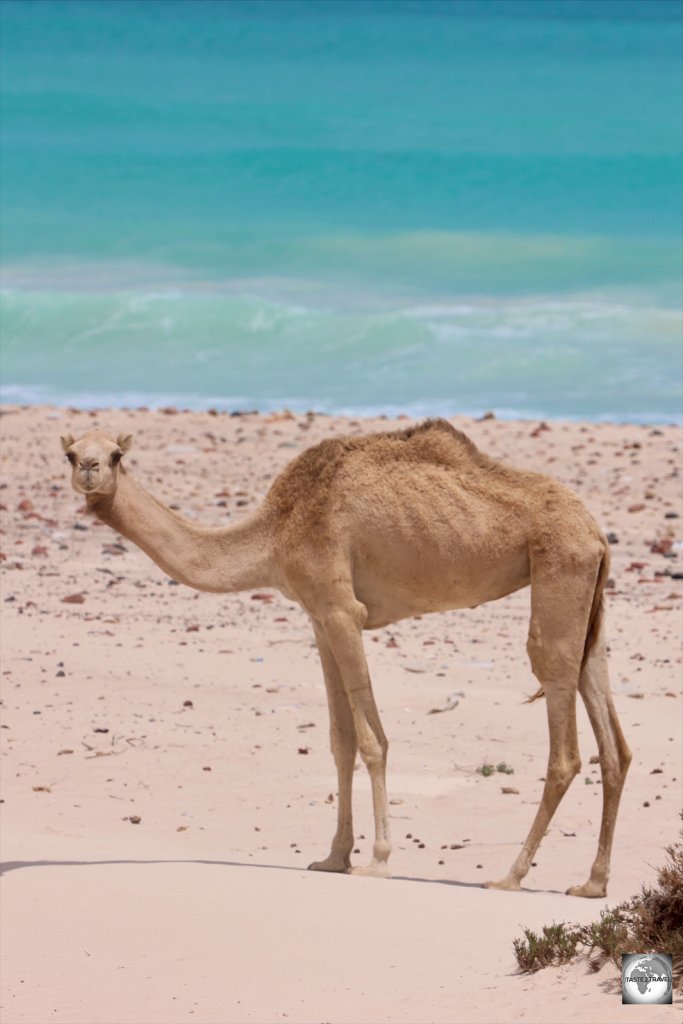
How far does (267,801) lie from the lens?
1344 cm

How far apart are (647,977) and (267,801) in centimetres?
697

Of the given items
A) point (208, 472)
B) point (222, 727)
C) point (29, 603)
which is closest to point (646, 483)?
point (208, 472)

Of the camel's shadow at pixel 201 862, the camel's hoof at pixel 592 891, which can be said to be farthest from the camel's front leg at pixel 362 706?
the camel's hoof at pixel 592 891

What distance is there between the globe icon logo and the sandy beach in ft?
0.31

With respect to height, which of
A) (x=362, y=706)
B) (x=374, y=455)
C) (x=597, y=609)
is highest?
(x=374, y=455)

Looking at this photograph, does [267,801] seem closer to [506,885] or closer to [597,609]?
[506,885]

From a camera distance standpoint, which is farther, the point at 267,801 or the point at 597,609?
the point at 267,801

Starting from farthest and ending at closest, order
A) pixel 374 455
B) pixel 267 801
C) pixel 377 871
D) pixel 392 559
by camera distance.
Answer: pixel 267 801 < pixel 374 455 < pixel 392 559 < pixel 377 871

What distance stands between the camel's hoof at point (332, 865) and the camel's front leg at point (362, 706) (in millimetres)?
158

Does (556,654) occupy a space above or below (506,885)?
above

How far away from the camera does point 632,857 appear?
11.9 meters

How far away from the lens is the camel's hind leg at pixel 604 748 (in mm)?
10617

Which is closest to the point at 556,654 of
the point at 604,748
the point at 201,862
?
the point at 604,748

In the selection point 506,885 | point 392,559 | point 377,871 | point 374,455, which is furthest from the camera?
point 374,455
